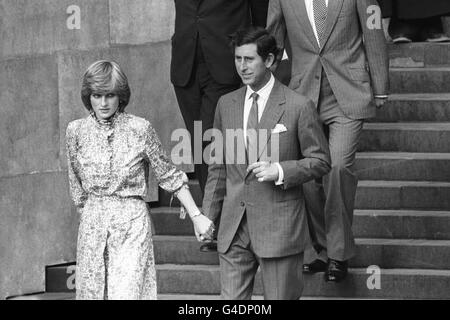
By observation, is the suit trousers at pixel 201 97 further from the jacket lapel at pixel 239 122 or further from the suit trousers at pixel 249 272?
the suit trousers at pixel 249 272

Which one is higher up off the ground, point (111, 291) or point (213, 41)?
point (213, 41)

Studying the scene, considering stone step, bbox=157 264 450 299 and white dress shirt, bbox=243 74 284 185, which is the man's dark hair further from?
stone step, bbox=157 264 450 299

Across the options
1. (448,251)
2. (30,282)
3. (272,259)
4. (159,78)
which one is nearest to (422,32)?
(159,78)

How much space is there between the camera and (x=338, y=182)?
920 cm

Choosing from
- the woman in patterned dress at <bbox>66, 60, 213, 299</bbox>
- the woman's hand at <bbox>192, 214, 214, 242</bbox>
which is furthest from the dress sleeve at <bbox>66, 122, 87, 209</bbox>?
the woman's hand at <bbox>192, 214, 214, 242</bbox>

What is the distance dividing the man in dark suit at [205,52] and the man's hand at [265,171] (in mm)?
2317

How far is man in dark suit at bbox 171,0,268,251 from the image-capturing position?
32.2 feet

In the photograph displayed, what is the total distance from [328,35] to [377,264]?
1.58 m

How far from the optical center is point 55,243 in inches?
418

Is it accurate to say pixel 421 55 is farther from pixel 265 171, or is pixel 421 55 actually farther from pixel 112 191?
pixel 112 191

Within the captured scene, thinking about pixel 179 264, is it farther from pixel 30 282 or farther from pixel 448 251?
pixel 448 251

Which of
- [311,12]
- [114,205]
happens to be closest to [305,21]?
[311,12]

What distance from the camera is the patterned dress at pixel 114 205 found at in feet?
24.3

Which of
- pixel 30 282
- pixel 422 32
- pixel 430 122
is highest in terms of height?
pixel 422 32
